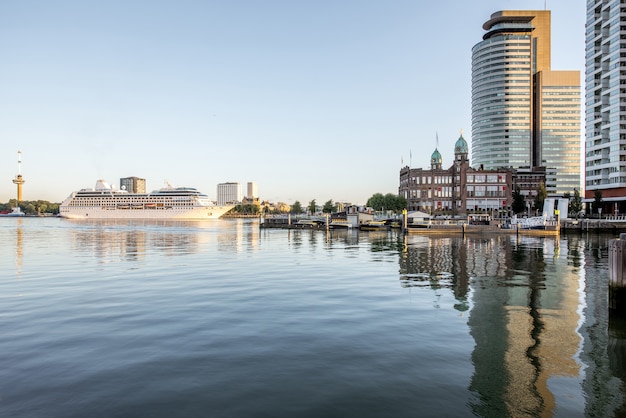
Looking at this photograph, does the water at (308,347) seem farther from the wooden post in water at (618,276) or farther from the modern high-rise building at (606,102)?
the modern high-rise building at (606,102)

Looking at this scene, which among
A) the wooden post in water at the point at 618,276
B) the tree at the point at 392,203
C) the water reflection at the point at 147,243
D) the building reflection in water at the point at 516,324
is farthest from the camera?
the tree at the point at 392,203

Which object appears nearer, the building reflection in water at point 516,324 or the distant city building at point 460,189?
the building reflection in water at point 516,324

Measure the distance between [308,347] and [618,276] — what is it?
15.3 m

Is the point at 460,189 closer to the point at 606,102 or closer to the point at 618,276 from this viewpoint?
the point at 606,102

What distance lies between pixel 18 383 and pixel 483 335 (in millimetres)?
15944

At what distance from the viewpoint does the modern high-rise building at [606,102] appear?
426ft

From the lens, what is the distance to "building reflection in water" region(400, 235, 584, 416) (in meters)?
11.7

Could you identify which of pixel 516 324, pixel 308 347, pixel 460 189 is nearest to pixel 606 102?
pixel 460 189

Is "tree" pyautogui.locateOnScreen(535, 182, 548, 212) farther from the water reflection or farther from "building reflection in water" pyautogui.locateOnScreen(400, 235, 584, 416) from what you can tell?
"building reflection in water" pyautogui.locateOnScreen(400, 235, 584, 416)

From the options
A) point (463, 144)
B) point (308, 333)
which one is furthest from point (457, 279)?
point (463, 144)

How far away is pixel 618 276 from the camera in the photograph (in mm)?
20250

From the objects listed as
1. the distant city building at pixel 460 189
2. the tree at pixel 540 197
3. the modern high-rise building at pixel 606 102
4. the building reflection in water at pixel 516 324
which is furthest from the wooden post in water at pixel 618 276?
the tree at pixel 540 197

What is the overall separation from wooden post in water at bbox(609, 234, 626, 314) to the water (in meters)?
1.04

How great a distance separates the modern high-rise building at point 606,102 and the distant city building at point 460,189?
2680cm
